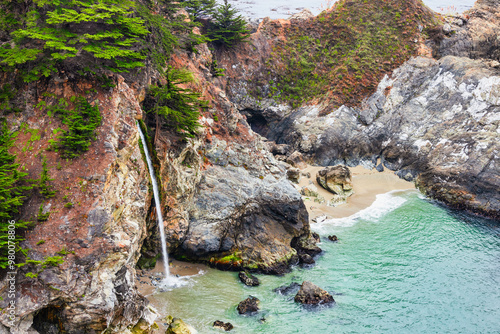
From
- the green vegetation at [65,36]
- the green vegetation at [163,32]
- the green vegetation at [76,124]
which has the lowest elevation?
the green vegetation at [76,124]

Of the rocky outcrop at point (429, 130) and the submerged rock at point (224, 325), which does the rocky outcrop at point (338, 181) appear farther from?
the submerged rock at point (224, 325)

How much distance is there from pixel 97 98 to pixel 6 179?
4865mm

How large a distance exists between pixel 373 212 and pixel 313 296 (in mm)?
14104

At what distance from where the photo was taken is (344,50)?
44750 millimetres

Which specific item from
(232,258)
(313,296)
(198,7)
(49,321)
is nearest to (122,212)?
(49,321)

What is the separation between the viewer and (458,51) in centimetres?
4081

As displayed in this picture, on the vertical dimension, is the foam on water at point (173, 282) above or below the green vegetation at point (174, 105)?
below

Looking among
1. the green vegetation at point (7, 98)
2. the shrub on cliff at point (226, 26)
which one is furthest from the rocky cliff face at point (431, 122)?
the green vegetation at point (7, 98)

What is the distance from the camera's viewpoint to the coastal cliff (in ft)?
35.4

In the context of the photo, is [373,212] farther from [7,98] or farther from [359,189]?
[7,98]

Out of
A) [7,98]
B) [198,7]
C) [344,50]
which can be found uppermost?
[198,7]

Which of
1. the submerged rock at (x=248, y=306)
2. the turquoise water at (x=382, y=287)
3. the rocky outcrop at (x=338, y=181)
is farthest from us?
the rocky outcrop at (x=338, y=181)

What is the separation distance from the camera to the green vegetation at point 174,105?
16125 millimetres

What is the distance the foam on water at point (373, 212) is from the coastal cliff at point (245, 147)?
3.50m
